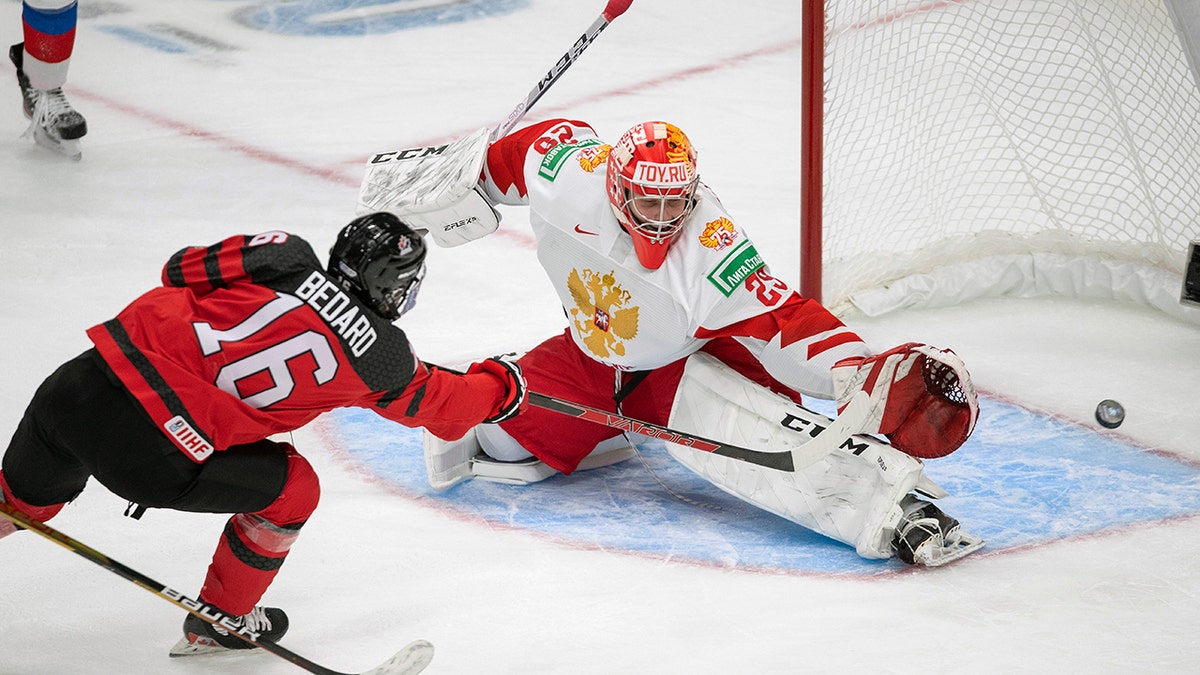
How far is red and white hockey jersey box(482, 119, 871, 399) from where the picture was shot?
2723 millimetres

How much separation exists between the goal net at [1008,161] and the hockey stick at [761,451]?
3.66 ft

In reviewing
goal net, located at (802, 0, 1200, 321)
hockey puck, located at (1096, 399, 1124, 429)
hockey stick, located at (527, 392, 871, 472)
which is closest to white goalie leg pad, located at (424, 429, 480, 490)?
hockey stick, located at (527, 392, 871, 472)

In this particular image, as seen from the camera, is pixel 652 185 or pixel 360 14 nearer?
pixel 652 185

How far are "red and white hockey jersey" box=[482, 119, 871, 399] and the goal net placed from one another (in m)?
0.99

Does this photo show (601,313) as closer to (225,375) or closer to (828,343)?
(828,343)

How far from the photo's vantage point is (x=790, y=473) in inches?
109

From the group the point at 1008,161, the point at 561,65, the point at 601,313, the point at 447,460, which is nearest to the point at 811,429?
the point at 601,313

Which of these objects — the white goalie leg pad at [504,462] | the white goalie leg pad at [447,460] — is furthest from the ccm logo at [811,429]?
the white goalie leg pad at [447,460]

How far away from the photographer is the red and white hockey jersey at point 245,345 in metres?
2.00

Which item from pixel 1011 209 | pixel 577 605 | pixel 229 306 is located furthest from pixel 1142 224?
pixel 229 306

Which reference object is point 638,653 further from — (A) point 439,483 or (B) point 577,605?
(A) point 439,483

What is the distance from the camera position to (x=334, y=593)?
262 centimetres

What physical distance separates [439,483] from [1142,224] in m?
2.24

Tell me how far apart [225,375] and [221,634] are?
56 centimetres
